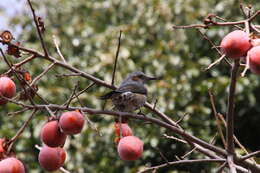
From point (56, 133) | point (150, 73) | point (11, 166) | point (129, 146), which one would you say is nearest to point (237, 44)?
point (129, 146)

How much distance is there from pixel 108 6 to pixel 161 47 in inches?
42.5

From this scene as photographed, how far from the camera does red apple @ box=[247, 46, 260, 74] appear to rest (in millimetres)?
1215

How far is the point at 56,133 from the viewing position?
142 centimetres

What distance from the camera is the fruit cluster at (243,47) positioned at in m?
1.24

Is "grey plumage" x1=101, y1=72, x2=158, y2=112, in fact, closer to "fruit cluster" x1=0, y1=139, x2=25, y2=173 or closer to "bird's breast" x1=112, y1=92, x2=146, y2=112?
"bird's breast" x1=112, y1=92, x2=146, y2=112

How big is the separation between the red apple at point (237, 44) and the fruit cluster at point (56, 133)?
47cm

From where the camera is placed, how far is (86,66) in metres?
4.68

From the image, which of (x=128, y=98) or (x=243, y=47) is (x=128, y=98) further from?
(x=243, y=47)

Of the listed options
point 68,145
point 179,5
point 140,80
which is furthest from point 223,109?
point 140,80

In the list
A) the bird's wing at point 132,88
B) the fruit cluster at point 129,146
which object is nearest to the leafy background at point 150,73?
the bird's wing at point 132,88

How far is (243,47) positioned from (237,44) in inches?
0.8

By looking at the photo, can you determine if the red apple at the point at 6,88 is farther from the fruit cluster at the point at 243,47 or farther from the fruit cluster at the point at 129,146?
the fruit cluster at the point at 243,47

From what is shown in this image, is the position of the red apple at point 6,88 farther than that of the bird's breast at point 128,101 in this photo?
No

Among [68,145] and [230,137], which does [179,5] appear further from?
[230,137]
